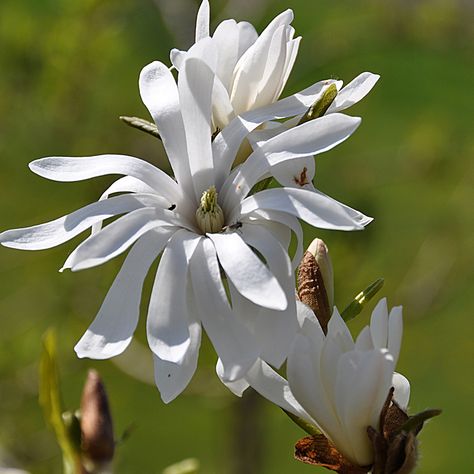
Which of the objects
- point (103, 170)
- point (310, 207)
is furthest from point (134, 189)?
point (310, 207)

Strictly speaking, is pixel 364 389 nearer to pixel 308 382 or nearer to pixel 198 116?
pixel 308 382

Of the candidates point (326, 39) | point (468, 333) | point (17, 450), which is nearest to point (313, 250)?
point (17, 450)

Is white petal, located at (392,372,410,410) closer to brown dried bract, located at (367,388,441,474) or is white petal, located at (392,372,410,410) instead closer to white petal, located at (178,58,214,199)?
brown dried bract, located at (367,388,441,474)

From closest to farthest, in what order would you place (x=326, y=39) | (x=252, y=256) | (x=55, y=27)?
(x=252, y=256), (x=55, y=27), (x=326, y=39)

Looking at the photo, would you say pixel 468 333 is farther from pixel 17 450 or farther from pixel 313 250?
pixel 313 250

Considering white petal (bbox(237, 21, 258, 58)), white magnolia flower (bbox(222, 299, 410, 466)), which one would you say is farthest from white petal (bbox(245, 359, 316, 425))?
white petal (bbox(237, 21, 258, 58))
